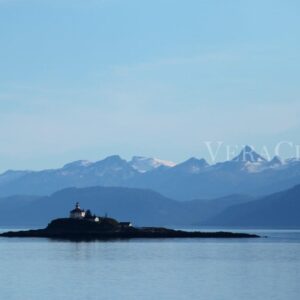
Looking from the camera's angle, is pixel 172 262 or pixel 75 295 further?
pixel 172 262

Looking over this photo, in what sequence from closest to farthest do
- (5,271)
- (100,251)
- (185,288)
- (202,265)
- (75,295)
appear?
(75,295), (185,288), (5,271), (202,265), (100,251)

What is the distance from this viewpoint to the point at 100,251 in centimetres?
16238

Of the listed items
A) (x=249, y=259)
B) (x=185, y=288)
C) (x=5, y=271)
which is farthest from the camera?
(x=249, y=259)

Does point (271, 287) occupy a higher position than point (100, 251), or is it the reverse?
point (100, 251)

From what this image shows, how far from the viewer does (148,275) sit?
111 metres

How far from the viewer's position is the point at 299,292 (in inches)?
3691

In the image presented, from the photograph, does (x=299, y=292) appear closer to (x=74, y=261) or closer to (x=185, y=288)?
(x=185, y=288)

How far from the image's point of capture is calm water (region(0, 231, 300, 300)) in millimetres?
92250

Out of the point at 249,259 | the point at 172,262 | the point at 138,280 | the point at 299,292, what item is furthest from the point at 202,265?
the point at 299,292

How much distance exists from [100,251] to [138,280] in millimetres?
58543

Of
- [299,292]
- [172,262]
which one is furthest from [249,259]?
[299,292]

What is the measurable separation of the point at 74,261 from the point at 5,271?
20.7 m

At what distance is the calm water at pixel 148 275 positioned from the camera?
9225 cm

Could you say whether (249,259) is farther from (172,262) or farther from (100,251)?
(100,251)
